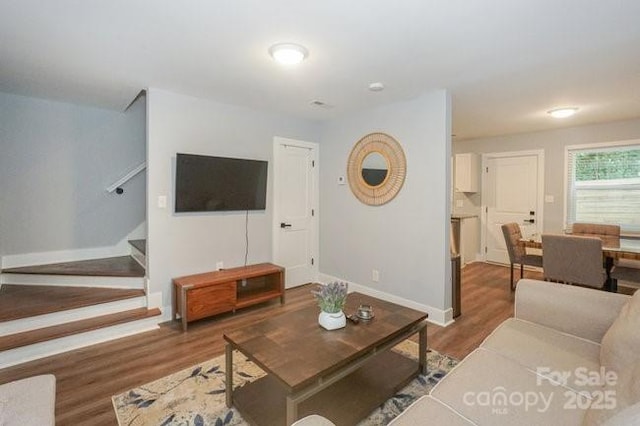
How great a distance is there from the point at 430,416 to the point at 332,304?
2.89 ft

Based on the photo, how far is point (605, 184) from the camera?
478cm

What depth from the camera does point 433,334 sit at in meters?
3.05

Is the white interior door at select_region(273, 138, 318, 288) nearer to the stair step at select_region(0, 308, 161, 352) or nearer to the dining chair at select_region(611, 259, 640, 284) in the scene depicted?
the stair step at select_region(0, 308, 161, 352)

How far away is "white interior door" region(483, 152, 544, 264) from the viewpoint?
5398 mm

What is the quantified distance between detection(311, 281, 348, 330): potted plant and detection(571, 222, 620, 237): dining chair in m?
4.08

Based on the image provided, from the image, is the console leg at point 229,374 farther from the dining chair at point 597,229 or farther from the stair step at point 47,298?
the dining chair at point 597,229

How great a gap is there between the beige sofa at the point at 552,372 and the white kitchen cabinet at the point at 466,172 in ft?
14.0

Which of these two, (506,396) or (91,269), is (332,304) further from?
(91,269)

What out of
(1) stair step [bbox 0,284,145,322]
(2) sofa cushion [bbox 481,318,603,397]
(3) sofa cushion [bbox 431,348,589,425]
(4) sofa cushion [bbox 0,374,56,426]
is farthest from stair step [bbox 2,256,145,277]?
(2) sofa cushion [bbox 481,318,603,397]

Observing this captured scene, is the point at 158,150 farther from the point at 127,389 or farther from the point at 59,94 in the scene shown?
the point at 127,389

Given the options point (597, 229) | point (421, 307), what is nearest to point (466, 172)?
point (597, 229)

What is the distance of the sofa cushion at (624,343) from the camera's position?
4.54ft

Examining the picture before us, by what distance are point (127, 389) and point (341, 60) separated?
283 centimetres

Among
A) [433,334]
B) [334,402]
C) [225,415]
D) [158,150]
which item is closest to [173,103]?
[158,150]
